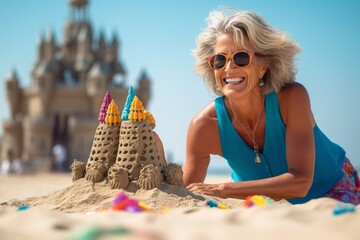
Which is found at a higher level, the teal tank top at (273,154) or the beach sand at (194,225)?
the teal tank top at (273,154)

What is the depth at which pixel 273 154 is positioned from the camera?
4898 mm

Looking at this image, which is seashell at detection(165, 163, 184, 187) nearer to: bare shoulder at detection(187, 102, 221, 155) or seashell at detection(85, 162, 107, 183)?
seashell at detection(85, 162, 107, 183)

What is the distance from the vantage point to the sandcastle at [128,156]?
4180 millimetres

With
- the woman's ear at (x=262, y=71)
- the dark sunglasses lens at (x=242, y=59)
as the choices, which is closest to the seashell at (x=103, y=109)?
the dark sunglasses lens at (x=242, y=59)

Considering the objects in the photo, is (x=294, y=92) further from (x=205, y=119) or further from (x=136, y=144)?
(x=136, y=144)

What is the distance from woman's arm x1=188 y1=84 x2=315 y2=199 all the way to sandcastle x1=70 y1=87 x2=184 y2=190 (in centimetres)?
44

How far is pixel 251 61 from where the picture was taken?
183 inches

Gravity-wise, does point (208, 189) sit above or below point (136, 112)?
below

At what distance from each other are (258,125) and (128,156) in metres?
1.31

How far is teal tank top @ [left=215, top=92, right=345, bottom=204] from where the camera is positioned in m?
4.79

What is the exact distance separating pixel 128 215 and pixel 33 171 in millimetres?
33060

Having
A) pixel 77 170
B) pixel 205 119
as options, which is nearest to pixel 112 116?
pixel 77 170

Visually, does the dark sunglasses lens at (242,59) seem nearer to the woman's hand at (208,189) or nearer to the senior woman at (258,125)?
the senior woman at (258,125)

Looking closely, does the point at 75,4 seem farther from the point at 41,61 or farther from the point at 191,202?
the point at 191,202
